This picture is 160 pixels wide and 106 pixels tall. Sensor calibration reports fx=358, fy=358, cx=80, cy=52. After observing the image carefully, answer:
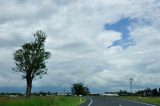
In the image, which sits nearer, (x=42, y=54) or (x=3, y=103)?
(x=3, y=103)

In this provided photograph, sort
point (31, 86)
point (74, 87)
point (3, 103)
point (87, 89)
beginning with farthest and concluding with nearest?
1. point (87, 89)
2. point (74, 87)
3. point (31, 86)
4. point (3, 103)

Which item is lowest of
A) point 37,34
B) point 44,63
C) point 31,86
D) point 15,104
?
point 15,104

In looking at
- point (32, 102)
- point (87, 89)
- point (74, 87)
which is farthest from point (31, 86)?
point (87, 89)

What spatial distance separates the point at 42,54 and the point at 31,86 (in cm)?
617

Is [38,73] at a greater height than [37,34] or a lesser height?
lesser

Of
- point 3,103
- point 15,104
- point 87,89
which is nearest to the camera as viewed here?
point 3,103

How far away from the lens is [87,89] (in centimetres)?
18738

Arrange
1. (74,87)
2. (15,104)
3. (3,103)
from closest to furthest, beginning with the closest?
(3,103) < (15,104) < (74,87)

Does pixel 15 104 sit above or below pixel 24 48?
below

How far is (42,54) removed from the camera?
216 feet

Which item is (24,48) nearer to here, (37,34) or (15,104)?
(37,34)

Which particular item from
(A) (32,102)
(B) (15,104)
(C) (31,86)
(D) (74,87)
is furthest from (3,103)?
(D) (74,87)

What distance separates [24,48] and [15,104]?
4117cm

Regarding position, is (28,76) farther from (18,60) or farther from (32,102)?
(32,102)
